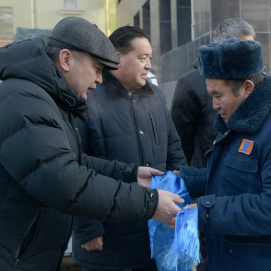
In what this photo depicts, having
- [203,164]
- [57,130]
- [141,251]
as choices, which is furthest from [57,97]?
[203,164]

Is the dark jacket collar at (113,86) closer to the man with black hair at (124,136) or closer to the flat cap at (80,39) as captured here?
the man with black hair at (124,136)

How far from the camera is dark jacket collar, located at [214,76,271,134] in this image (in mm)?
1736

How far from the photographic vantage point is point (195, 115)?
334cm

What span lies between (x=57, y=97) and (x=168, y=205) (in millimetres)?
772

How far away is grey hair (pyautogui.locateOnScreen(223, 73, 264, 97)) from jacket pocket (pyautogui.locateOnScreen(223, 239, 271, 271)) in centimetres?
74

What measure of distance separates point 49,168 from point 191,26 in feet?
30.6

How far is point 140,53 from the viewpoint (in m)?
2.67

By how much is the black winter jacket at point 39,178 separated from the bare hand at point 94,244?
0.51 meters

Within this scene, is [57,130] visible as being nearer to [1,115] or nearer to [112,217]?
[1,115]

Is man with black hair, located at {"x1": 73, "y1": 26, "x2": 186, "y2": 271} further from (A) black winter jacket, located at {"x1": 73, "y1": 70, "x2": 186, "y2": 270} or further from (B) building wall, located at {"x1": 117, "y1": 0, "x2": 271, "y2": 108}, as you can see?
(B) building wall, located at {"x1": 117, "y1": 0, "x2": 271, "y2": 108}

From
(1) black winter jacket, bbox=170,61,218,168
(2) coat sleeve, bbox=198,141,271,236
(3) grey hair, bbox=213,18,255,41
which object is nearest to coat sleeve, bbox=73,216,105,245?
(2) coat sleeve, bbox=198,141,271,236

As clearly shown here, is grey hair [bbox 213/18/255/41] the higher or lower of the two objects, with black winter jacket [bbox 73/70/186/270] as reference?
higher

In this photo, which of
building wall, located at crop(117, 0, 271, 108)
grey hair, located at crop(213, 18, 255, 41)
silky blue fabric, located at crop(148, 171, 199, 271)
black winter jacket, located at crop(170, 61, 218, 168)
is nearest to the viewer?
silky blue fabric, located at crop(148, 171, 199, 271)

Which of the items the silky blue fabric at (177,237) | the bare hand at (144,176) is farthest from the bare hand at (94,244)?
the bare hand at (144,176)
